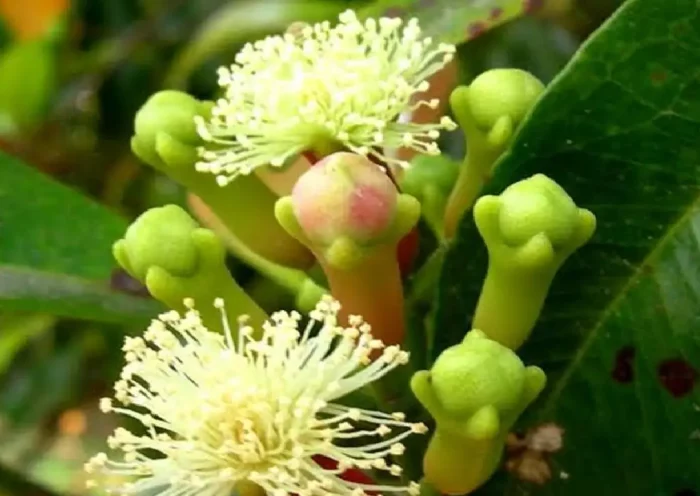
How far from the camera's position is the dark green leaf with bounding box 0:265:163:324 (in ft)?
2.72

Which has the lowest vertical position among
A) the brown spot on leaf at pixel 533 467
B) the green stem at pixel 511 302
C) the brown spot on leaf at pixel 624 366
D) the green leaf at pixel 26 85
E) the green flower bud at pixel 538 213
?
the brown spot on leaf at pixel 533 467

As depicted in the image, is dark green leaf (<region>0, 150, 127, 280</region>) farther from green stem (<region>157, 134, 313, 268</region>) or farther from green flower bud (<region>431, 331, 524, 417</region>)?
green flower bud (<region>431, 331, 524, 417</region>)

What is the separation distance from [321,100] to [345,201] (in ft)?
0.40

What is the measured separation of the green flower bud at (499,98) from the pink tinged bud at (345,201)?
0.33 ft

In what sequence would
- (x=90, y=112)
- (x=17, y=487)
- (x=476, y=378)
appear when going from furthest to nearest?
(x=90, y=112) < (x=17, y=487) < (x=476, y=378)

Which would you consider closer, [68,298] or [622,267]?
[622,267]

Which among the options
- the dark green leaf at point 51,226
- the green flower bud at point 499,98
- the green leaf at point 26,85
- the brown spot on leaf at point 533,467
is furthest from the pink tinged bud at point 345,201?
the green leaf at point 26,85

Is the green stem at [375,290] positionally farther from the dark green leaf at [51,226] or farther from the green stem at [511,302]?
the dark green leaf at [51,226]

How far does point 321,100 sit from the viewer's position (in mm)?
740

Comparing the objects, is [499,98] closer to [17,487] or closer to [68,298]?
[68,298]

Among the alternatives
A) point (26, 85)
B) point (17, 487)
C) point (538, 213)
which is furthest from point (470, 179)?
point (26, 85)

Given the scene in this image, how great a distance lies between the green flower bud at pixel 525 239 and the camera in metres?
0.62

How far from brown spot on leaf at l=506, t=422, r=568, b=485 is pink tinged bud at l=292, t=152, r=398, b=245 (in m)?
0.20

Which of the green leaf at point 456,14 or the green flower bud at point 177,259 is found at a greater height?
the green leaf at point 456,14
